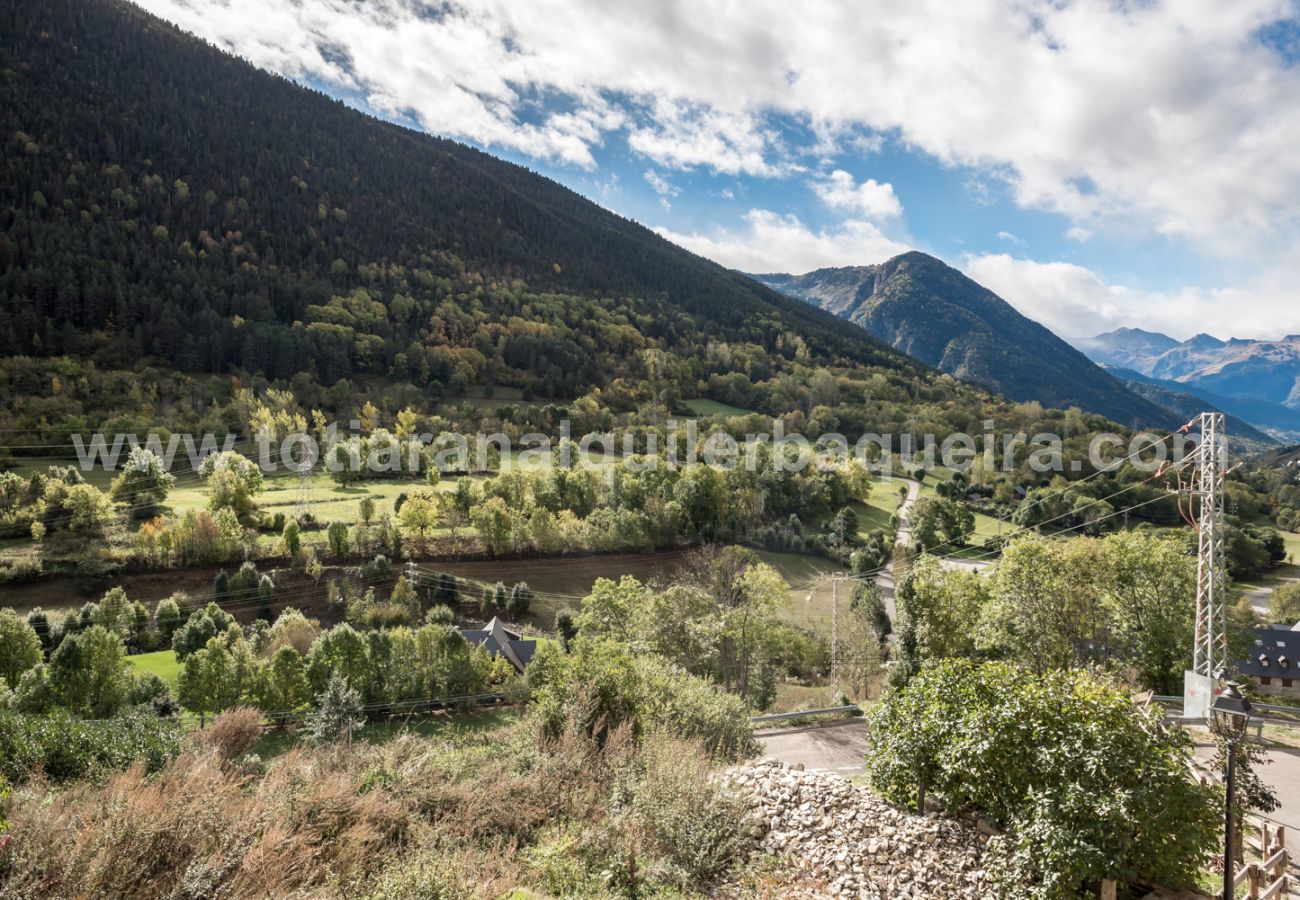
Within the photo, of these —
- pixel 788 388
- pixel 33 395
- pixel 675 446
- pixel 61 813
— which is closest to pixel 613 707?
pixel 61 813

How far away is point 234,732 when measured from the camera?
1758cm

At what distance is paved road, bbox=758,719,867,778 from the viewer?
1561 cm

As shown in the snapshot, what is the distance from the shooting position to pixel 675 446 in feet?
259

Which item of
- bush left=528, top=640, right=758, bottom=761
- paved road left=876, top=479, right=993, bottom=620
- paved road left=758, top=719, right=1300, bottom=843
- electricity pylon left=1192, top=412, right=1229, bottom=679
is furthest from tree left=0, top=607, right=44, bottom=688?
paved road left=876, top=479, right=993, bottom=620

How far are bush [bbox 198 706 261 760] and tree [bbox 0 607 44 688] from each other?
51.8 feet

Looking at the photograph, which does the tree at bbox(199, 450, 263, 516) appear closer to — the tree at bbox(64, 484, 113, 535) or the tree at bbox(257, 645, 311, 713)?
the tree at bbox(64, 484, 113, 535)

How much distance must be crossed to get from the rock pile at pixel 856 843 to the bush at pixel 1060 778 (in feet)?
1.90

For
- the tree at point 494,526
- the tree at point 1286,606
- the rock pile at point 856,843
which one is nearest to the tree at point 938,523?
the tree at point 1286,606

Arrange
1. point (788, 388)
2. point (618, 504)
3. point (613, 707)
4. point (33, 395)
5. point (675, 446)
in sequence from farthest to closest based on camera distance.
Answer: point (788, 388), point (675, 446), point (33, 395), point (618, 504), point (613, 707)

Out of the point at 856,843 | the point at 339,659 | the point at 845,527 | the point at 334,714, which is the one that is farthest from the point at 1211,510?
the point at 845,527

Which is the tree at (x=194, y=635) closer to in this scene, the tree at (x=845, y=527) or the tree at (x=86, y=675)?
the tree at (x=86, y=675)

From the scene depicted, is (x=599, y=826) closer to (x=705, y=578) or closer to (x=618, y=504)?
(x=705, y=578)

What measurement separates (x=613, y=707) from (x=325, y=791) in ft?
20.4

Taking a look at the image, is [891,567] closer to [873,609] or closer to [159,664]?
[873,609]
